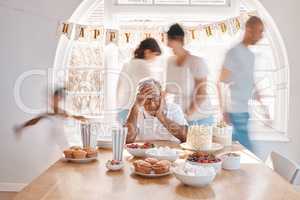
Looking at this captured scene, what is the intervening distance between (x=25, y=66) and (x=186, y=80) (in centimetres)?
135

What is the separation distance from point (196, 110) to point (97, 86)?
0.87 metres

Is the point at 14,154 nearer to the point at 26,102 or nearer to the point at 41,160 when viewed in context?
the point at 41,160

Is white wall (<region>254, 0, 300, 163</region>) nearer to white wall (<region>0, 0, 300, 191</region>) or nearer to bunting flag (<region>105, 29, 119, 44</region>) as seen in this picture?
white wall (<region>0, 0, 300, 191</region>)

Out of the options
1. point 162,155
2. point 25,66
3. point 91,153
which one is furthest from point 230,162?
point 25,66

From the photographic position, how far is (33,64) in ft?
11.0

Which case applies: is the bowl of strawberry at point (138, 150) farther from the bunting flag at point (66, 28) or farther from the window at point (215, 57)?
the bunting flag at point (66, 28)

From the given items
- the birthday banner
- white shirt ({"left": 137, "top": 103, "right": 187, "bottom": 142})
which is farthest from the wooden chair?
the birthday banner

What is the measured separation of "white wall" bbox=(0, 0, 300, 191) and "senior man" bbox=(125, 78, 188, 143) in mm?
1018

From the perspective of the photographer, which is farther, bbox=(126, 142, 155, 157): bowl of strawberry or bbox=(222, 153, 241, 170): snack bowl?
Result: bbox=(126, 142, 155, 157): bowl of strawberry

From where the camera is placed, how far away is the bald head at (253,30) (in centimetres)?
326

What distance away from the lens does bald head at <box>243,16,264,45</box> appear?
3.26 metres

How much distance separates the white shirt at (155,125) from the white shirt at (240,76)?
2.68 ft

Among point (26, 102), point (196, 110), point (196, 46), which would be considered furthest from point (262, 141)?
point (26, 102)

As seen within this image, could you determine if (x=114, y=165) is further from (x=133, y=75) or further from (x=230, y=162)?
(x=133, y=75)
